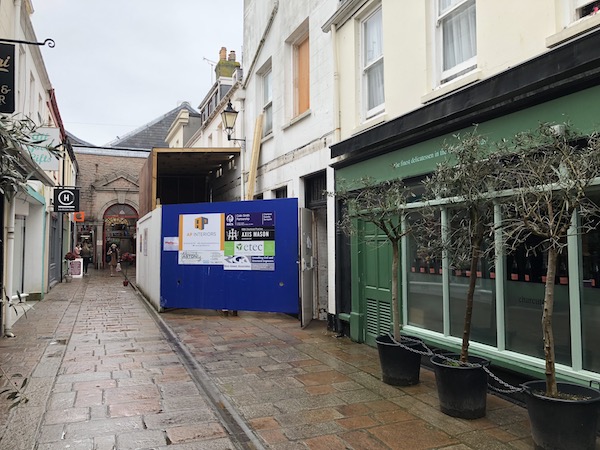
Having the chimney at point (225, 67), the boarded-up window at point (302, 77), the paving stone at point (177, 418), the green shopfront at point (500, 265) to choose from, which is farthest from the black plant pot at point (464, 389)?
the chimney at point (225, 67)

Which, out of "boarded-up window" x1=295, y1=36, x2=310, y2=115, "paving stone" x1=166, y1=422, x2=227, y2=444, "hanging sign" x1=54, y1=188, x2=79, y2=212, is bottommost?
"paving stone" x1=166, y1=422, x2=227, y2=444

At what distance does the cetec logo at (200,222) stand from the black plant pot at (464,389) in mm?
7062

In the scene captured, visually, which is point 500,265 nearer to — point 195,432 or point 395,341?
point 395,341

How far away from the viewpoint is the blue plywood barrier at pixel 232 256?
31.8 feet

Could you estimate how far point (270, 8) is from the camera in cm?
1157

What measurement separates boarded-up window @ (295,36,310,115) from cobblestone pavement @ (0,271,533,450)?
185 inches

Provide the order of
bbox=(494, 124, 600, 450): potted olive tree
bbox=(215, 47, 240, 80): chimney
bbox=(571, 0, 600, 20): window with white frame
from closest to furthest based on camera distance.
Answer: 1. bbox=(494, 124, 600, 450): potted olive tree
2. bbox=(571, 0, 600, 20): window with white frame
3. bbox=(215, 47, 240, 80): chimney

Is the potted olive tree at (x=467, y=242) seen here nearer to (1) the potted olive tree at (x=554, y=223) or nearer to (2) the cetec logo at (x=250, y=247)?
(1) the potted olive tree at (x=554, y=223)

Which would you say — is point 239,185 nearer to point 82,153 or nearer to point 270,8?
point 270,8

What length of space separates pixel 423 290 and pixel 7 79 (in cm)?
716

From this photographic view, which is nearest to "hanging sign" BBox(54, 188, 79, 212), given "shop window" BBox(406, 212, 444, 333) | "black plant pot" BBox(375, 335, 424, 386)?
"shop window" BBox(406, 212, 444, 333)

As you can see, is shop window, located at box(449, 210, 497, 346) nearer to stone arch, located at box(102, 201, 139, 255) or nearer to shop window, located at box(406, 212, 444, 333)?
shop window, located at box(406, 212, 444, 333)

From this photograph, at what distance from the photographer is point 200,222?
10.6m

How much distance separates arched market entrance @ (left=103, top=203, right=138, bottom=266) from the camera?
2955 centimetres
